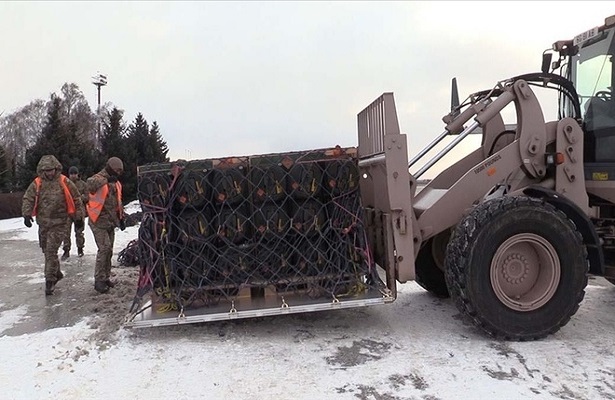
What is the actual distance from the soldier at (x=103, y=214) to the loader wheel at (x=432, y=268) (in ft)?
12.5

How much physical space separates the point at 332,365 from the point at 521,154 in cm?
262

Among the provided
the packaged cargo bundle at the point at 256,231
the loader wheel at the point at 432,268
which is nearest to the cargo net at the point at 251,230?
the packaged cargo bundle at the point at 256,231

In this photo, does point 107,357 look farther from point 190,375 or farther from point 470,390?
point 470,390

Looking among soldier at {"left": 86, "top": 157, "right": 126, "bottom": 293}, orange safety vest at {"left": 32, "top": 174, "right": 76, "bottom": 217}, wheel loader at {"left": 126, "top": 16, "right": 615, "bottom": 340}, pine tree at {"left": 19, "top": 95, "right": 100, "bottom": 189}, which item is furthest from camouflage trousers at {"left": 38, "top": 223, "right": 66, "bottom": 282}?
pine tree at {"left": 19, "top": 95, "right": 100, "bottom": 189}

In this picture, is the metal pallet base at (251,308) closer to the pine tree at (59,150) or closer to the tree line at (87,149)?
the tree line at (87,149)

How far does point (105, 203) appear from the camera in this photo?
6.65m

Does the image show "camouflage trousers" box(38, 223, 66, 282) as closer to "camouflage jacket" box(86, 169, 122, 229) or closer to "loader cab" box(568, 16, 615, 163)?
"camouflage jacket" box(86, 169, 122, 229)

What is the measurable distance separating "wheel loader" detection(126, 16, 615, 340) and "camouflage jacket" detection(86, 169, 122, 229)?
1.91 metres

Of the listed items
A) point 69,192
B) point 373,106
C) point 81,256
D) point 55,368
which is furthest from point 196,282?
point 81,256

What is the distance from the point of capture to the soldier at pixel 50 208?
6695 millimetres

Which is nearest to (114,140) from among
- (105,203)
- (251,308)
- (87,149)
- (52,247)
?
(87,149)

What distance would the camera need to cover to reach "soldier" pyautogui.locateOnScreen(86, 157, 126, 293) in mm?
6586

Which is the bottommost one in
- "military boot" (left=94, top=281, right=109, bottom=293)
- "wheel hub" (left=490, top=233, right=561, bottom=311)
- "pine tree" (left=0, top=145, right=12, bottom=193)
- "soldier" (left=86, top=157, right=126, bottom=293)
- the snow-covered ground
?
the snow-covered ground

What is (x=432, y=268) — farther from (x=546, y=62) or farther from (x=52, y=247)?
(x=52, y=247)
